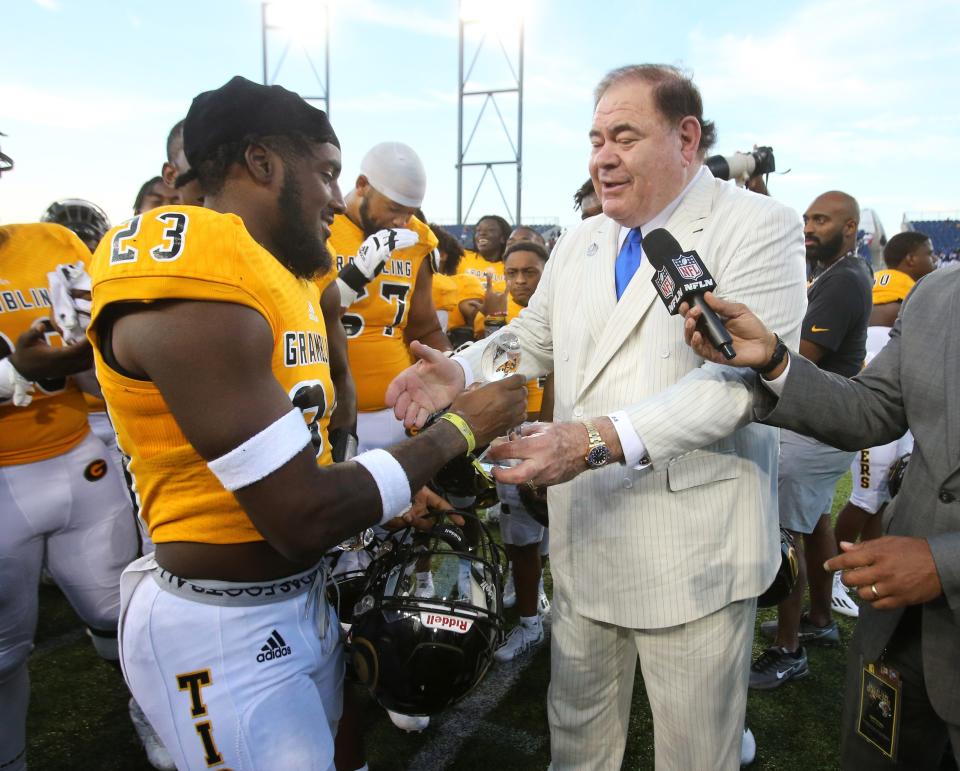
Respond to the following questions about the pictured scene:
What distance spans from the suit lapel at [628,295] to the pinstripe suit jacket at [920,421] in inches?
16.2

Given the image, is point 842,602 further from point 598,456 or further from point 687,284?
point 687,284

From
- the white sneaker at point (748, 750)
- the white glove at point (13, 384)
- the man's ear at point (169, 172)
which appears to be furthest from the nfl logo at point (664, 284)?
the man's ear at point (169, 172)

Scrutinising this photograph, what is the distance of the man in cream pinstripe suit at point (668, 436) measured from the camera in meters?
1.79

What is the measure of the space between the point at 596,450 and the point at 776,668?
2640mm

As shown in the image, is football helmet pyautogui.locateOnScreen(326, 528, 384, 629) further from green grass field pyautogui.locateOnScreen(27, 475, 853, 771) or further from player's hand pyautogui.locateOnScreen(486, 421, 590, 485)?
green grass field pyautogui.locateOnScreen(27, 475, 853, 771)

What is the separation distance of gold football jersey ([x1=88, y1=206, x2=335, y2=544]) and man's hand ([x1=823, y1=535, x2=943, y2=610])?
141 cm

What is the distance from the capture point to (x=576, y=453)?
1689 millimetres

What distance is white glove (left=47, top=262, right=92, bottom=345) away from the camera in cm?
267

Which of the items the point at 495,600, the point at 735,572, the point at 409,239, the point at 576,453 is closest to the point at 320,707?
the point at 495,600

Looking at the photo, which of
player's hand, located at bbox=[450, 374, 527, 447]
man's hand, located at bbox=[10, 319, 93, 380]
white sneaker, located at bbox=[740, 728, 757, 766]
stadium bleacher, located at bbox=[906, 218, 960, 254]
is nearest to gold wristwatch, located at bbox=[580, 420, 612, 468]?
player's hand, located at bbox=[450, 374, 527, 447]

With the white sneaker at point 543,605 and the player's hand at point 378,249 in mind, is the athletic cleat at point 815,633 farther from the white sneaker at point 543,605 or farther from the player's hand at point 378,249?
the player's hand at point 378,249

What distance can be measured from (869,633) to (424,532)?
134 centimetres

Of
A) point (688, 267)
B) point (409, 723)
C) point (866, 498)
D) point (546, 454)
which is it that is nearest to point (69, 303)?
point (546, 454)

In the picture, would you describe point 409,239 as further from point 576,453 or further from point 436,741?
point 436,741
